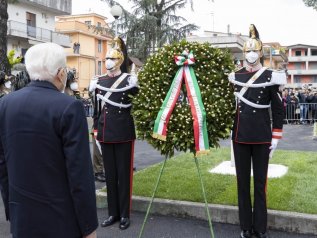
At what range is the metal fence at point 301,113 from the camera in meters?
21.3

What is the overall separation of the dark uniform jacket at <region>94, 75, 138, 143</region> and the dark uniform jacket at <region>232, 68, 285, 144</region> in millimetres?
1411

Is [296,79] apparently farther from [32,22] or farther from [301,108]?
[301,108]

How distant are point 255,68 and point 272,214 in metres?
1.79

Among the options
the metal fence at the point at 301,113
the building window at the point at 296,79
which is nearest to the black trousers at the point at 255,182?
the metal fence at the point at 301,113

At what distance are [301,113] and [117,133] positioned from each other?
57.7ft

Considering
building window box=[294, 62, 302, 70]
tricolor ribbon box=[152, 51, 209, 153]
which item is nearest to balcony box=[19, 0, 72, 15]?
tricolor ribbon box=[152, 51, 209, 153]

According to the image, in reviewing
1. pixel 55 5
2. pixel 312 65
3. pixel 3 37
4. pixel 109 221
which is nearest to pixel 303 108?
pixel 3 37

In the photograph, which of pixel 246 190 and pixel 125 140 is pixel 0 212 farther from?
pixel 246 190

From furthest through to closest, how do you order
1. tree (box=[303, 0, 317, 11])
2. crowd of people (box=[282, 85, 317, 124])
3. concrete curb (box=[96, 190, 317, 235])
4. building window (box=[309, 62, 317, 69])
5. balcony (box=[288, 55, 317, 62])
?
building window (box=[309, 62, 317, 69])
balcony (box=[288, 55, 317, 62])
crowd of people (box=[282, 85, 317, 124])
tree (box=[303, 0, 317, 11])
concrete curb (box=[96, 190, 317, 235])

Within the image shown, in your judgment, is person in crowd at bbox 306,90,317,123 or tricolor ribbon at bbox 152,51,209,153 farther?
person in crowd at bbox 306,90,317,123

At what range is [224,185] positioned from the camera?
678 cm

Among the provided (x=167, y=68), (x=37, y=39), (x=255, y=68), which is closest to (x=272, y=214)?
(x=255, y=68)

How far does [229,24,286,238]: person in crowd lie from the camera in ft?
15.8

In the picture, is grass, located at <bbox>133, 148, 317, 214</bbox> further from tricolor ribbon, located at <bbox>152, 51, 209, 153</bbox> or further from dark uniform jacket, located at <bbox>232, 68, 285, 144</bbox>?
tricolor ribbon, located at <bbox>152, 51, 209, 153</bbox>
